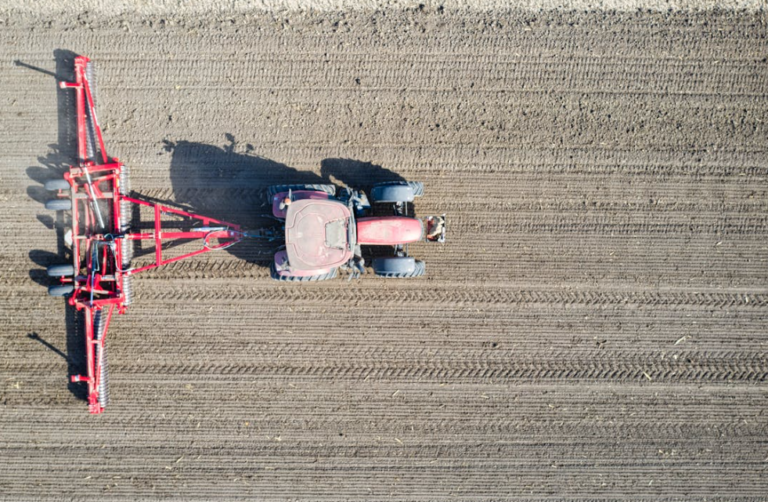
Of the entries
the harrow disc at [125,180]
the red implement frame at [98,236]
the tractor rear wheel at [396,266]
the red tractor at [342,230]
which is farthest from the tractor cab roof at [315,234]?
the harrow disc at [125,180]

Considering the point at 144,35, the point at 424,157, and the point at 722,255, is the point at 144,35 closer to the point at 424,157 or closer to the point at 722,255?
the point at 424,157

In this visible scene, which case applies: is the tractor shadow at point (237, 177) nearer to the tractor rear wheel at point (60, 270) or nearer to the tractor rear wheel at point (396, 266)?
the tractor rear wheel at point (396, 266)

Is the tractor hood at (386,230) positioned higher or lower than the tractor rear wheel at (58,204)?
lower

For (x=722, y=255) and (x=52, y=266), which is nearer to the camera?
(x=52, y=266)

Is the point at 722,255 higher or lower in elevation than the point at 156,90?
lower

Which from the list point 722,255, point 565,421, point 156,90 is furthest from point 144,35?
point 722,255

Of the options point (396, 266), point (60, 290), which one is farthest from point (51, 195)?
point (396, 266)

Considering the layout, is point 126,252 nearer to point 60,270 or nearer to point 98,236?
point 98,236

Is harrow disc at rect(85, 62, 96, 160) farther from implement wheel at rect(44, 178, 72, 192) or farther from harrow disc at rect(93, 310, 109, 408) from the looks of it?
harrow disc at rect(93, 310, 109, 408)
